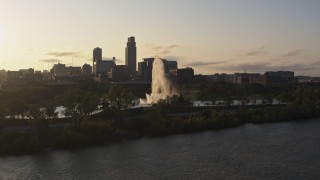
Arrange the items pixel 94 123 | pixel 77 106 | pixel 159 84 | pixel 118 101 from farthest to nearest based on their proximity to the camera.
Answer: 1. pixel 159 84
2. pixel 118 101
3. pixel 77 106
4. pixel 94 123

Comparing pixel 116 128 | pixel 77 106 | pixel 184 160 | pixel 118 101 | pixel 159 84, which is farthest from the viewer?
pixel 159 84

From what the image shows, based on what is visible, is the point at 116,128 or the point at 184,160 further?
the point at 116,128

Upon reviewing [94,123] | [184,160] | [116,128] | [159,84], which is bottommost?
[184,160]

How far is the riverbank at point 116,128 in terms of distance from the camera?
43.4 m

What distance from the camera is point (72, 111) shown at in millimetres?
50000

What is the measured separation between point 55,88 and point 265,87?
77.7 metres

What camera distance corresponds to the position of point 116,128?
51.7m

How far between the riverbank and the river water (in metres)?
2.12

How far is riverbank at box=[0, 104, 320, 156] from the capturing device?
43.4 metres

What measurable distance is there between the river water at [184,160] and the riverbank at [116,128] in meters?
2.12

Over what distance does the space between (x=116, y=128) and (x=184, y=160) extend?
15200 millimetres

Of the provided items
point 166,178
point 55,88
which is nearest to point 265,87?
point 55,88

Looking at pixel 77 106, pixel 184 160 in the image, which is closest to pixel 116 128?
pixel 77 106

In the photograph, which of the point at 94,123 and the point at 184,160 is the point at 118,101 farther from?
the point at 184,160
